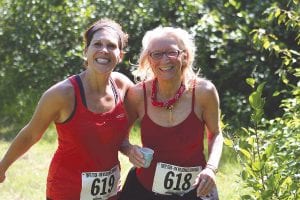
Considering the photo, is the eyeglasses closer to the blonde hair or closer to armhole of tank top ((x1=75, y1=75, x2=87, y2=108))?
the blonde hair

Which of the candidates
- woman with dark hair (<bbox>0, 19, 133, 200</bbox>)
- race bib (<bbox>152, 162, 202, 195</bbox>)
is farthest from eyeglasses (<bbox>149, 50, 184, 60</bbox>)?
race bib (<bbox>152, 162, 202, 195</bbox>)

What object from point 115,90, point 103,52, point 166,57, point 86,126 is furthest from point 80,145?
point 166,57

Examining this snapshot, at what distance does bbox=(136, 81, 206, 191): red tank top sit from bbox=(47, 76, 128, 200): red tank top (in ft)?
0.60

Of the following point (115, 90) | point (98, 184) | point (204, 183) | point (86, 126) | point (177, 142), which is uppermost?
point (115, 90)

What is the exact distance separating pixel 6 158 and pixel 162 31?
3.63ft

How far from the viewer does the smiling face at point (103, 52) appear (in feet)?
11.0

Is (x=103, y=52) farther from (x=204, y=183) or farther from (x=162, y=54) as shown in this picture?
(x=204, y=183)

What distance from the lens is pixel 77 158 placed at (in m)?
3.38

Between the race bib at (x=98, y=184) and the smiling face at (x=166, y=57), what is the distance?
60cm

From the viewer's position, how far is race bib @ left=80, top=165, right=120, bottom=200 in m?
3.40

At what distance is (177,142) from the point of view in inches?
136

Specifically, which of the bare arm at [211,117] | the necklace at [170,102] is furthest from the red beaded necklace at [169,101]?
the bare arm at [211,117]

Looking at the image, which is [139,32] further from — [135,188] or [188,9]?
[135,188]

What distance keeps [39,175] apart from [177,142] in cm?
316
